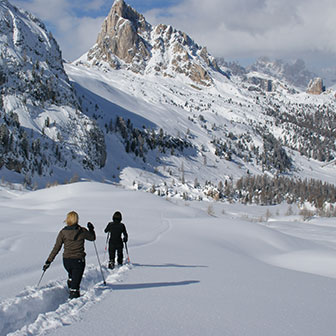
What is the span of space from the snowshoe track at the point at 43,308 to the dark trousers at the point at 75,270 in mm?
315

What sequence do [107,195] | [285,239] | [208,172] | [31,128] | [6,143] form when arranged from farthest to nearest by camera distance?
[208,172] < [31,128] < [6,143] < [107,195] < [285,239]

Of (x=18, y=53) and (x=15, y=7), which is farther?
(x=15, y=7)

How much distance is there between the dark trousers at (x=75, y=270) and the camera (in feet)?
20.8

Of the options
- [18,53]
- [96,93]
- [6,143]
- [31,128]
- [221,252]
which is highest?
[96,93]

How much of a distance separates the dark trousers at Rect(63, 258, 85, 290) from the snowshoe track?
0.32 m

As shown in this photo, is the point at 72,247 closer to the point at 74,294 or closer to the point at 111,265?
the point at 74,294

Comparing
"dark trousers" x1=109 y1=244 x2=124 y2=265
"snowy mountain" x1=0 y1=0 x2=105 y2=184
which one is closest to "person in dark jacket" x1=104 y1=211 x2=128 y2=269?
"dark trousers" x1=109 y1=244 x2=124 y2=265

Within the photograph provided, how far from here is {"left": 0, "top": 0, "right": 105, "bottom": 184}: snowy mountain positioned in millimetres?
49406

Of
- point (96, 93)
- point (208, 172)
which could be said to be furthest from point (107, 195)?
point (96, 93)

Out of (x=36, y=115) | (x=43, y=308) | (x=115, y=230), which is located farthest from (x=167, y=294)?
(x=36, y=115)

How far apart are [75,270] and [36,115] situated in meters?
59.9

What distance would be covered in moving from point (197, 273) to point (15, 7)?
286 ft

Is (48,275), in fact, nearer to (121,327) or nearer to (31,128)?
(121,327)

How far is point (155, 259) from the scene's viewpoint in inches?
420
